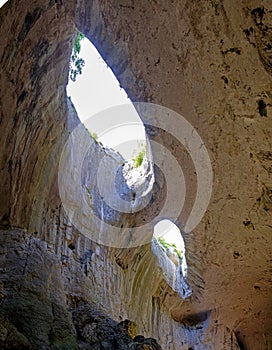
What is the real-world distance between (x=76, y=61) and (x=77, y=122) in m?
0.61

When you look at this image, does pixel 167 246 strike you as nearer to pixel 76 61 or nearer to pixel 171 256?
pixel 171 256

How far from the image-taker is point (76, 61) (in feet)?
12.5

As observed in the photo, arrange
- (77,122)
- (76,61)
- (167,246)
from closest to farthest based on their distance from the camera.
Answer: (76,61)
(77,122)
(167,246)

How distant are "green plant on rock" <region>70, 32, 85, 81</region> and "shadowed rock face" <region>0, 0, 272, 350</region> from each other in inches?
12.9

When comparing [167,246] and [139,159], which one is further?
[167,246]

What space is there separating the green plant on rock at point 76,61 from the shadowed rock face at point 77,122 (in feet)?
1.07

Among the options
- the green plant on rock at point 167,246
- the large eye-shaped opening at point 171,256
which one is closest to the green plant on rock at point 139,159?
the large eye-shaped opening at point 171,256

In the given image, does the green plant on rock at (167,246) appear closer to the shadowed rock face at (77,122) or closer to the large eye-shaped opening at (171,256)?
the large eye-shaped opening at (171,256)

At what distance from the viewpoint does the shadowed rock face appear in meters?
2.24

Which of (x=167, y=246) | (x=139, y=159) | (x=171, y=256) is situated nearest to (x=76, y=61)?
(x=139, y=159)

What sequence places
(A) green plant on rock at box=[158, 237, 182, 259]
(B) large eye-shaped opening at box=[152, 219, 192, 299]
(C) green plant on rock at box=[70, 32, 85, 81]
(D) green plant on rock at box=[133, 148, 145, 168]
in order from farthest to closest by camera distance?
(A) green plant on rock at box=[158, 237, 182, 259], (D) green plant on rock at box=[133, 148, 145, 168], (B) large eye-shaped opening at box=[152, 219, 192, 299], (C) green plant on rock at box=[70, 32, 85, 81]

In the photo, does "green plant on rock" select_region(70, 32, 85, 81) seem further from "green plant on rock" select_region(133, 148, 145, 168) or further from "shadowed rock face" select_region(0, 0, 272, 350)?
"green plant on rock" select_region(133, 148, 145, 168)

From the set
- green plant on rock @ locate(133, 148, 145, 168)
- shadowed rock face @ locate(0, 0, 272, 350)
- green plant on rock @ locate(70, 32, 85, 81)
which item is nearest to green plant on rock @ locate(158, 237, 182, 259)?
green plant on rock @ locate(133, 148, 145, 168)

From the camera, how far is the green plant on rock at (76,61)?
12.3 feet
